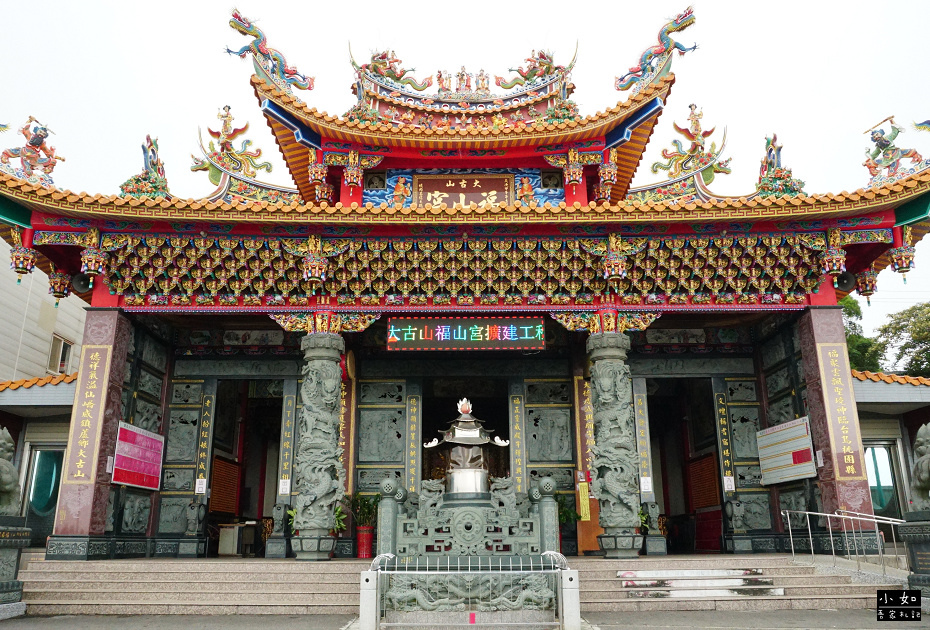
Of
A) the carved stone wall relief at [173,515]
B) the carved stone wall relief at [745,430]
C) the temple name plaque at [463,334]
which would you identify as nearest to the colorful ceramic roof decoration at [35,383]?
the carved stone wall relief at [173,515]

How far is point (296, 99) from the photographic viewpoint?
11.6 metres

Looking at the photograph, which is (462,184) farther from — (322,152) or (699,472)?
(699,472)

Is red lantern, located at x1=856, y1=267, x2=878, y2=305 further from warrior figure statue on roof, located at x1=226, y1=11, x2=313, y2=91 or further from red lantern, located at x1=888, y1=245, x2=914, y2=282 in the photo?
warrior figure statue on roof, located at x1=226, y1=11, x2=313, y2=91

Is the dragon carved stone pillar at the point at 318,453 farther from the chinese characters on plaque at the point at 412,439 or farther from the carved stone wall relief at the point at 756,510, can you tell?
the carved stone wall relief at the point at 756,510

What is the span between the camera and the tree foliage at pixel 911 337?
23.0m

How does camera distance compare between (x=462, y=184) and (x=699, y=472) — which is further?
(x=699, y=472)

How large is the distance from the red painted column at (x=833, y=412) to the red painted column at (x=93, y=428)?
10.6 metres

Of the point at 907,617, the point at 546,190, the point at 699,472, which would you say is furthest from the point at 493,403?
the point at 907,617

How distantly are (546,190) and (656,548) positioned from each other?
6.48 metres

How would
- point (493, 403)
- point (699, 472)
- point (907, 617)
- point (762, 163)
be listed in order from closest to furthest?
point (907, 617) < point (762, 163) < point (699, 472) < point (493, 403)

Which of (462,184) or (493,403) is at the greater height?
(462,184)

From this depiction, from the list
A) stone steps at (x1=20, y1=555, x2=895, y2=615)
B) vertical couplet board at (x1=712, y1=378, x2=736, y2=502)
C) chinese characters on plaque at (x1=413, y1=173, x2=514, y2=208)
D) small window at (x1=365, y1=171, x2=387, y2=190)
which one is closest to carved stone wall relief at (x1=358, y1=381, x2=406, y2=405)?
chinese characters on plaque at (x1=413, y1=173, x2=514, y2=208)

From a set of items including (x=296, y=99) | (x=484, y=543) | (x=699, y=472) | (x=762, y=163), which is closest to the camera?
(x=484, y=543)

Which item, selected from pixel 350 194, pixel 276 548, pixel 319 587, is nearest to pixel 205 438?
pixel 276 548
